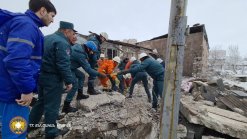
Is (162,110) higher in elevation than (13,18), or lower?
lower

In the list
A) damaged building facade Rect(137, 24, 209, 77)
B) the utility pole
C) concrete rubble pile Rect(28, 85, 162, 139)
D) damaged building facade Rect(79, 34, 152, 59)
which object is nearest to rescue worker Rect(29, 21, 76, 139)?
concrete rubble pile Rect(28, 85, 162, 139)

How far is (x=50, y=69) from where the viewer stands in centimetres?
326

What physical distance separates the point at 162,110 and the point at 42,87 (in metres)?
2.02

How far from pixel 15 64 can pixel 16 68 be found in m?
0.04

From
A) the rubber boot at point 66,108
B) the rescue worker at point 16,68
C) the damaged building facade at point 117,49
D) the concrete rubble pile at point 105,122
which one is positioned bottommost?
the concrete rubble pile at point 105,122

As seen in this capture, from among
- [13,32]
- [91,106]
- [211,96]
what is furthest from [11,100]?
[211,96]

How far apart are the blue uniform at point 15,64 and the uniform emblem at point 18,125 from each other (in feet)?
0.09

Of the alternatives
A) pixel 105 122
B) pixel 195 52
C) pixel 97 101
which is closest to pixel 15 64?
pixel 105 122

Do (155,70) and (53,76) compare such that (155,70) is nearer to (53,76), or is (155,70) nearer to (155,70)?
(155,70)

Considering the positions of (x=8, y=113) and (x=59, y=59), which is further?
(x=59, y=59)

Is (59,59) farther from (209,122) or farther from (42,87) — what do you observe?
(209,122)

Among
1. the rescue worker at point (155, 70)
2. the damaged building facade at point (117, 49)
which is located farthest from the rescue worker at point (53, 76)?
the damaged building facade at point (117, 49)

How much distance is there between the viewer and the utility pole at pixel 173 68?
2107mm

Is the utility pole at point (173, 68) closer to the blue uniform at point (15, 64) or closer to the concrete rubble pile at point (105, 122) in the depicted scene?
the blue uniform at point (15, 64)
